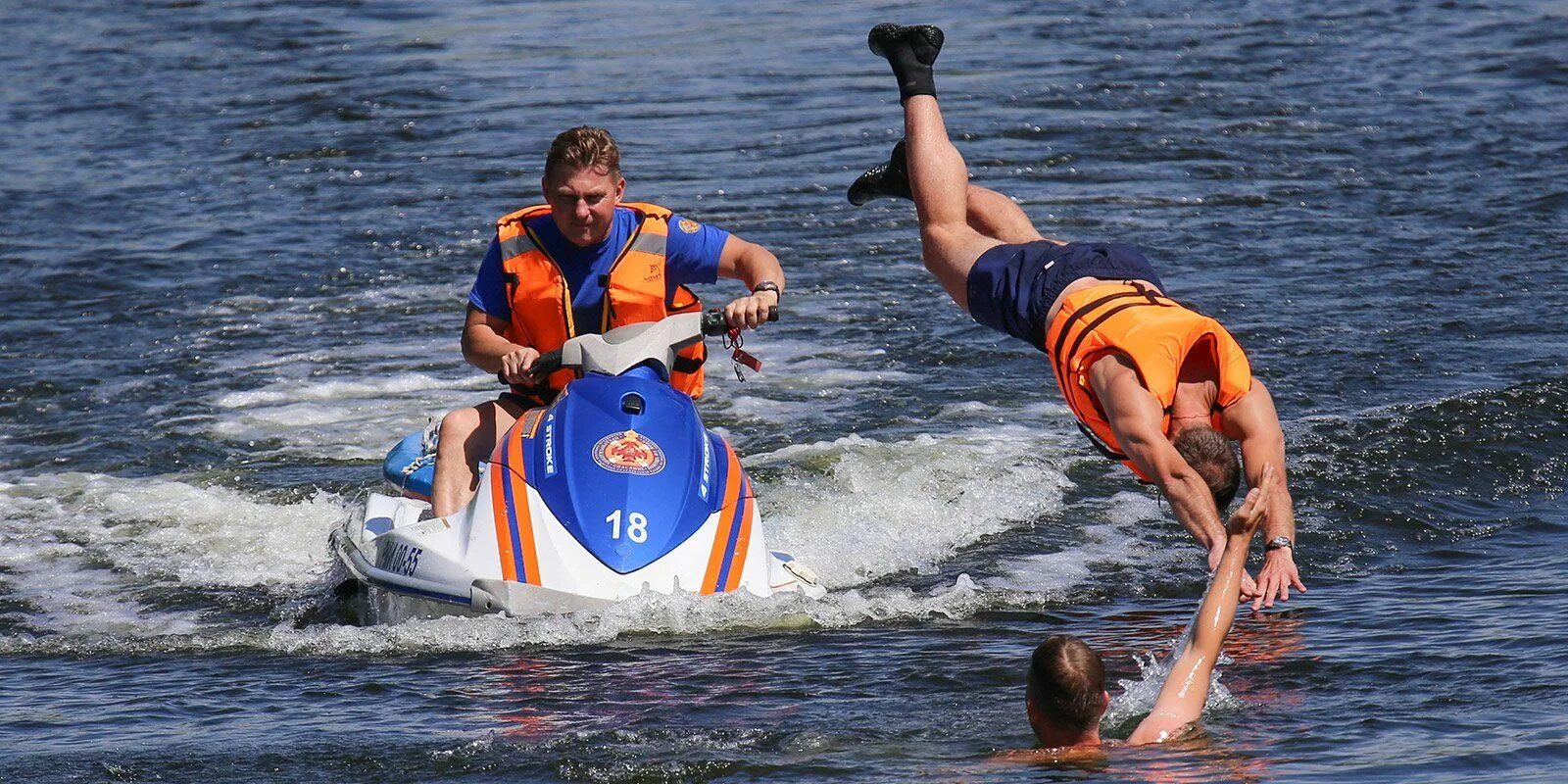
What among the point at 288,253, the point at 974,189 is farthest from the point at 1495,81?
the point at 974,189

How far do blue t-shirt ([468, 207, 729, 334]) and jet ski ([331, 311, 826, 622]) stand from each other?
225 millimetres

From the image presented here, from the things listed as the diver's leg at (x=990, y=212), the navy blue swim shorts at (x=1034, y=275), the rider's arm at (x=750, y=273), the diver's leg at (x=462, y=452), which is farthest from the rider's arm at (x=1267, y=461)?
the diver's leg at (x=462, y=452)

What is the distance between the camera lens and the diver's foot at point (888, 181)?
26.7 ft

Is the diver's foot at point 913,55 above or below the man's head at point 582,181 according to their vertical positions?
above

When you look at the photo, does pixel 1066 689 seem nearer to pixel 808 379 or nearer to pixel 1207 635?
pixel 1207 635

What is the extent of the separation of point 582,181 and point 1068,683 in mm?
2883

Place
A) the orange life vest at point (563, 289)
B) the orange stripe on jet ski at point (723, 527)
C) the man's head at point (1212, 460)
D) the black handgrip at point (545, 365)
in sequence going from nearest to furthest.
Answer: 1. the man's head at point (1212, 460)
2. the orange stripe on jet ski at point (723, 527)
3. the black handgrip at point (545, 365)
4. the orange life vest at point (563, 289)

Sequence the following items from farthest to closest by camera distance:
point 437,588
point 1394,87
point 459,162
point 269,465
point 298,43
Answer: point 298,43 → point 1394,87 → point 459,162 → point 269,465 → point 437,588

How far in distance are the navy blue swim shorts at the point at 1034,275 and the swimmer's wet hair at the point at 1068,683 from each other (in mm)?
1726

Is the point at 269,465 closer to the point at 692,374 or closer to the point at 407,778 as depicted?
the point at 692,374

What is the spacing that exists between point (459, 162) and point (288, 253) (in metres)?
2.72

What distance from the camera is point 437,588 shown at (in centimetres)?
695

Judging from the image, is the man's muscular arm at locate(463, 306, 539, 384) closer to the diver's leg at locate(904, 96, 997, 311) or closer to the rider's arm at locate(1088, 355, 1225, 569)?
the diver's leg at locate(904, 96, 997, 311)

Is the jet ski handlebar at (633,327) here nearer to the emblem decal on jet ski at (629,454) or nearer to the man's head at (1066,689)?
the emblem decal on jet ski at (629,454)
